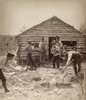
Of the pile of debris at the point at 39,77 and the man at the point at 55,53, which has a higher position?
the man at the point at 55,53

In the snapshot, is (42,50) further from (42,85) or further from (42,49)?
(42,85)

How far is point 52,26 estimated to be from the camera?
1935mm

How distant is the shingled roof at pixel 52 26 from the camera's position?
1926 millimetres

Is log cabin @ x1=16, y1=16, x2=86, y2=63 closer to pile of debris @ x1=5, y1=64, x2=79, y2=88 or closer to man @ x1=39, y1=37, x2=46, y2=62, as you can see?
man @ x1=39, y1=37, x2=46, y2=62

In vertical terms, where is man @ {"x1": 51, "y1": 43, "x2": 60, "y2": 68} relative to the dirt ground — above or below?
above

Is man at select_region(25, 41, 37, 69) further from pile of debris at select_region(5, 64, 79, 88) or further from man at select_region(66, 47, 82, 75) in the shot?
man at select_region(66, 47, 82, 75)

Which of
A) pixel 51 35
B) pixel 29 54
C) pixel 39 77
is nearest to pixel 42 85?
pixel 39 77

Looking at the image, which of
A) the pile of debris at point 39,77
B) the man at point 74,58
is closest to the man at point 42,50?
the pile of debris at point 39,77

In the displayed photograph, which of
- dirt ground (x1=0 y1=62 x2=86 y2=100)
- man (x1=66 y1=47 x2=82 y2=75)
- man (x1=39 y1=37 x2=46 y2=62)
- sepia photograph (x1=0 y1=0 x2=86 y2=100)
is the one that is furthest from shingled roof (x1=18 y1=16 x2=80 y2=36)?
dirt ground (x1=0 y1=62 x2=86 y2=100)

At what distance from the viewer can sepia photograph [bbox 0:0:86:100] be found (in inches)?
74.2

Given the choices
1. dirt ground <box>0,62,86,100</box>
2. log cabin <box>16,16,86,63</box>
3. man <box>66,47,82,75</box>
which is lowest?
dirt ground <box>0,62,86,100</box>

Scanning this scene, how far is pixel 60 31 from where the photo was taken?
75.9 inches

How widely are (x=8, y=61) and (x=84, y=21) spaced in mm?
868

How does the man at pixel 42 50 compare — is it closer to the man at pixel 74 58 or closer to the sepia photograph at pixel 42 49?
the sepia photograph at pixel 42 49
